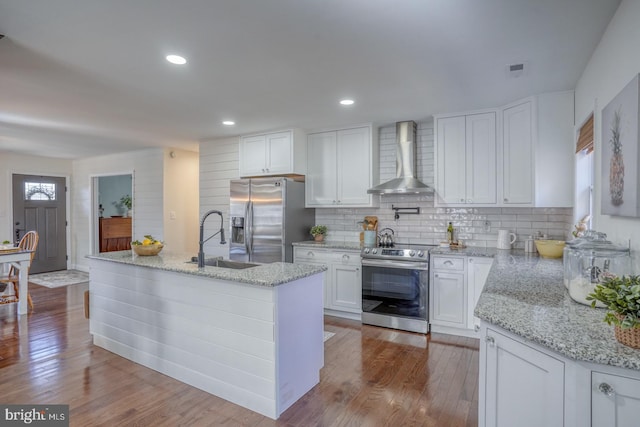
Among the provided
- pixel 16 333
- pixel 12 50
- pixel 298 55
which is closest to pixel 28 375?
pixel 16 333

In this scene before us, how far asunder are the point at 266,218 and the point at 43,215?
18.5 ft

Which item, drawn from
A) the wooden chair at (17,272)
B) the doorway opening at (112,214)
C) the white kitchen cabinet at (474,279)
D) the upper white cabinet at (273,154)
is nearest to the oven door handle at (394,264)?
the white kitchen cabinet at (474,279)

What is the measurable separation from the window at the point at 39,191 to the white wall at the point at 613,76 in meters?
8.89

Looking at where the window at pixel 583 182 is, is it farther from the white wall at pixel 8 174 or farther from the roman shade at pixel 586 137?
the white wall at pixel 8 174

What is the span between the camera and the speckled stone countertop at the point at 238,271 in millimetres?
2283

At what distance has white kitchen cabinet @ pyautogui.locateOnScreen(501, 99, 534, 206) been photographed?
341cm

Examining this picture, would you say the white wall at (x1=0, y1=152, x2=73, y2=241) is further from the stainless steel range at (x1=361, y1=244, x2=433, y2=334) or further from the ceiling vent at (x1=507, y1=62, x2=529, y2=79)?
the ceiling vent at (x1=507, y1=62, x2=529, y2=79)

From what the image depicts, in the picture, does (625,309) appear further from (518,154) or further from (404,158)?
(404,158)

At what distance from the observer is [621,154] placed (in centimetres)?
176

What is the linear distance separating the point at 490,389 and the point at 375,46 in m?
2.05

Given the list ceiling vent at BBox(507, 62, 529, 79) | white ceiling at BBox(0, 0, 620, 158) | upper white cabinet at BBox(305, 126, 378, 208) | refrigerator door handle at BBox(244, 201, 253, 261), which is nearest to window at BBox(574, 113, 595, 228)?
white ceiling at BBox(0, 0, 620, 158)

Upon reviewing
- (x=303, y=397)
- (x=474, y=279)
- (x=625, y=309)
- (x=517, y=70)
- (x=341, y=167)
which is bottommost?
(x=303, y=397)

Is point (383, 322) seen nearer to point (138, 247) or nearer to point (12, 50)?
point (138, 247)

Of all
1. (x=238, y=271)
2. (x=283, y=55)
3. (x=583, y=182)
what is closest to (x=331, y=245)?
(x=238, y=271)
